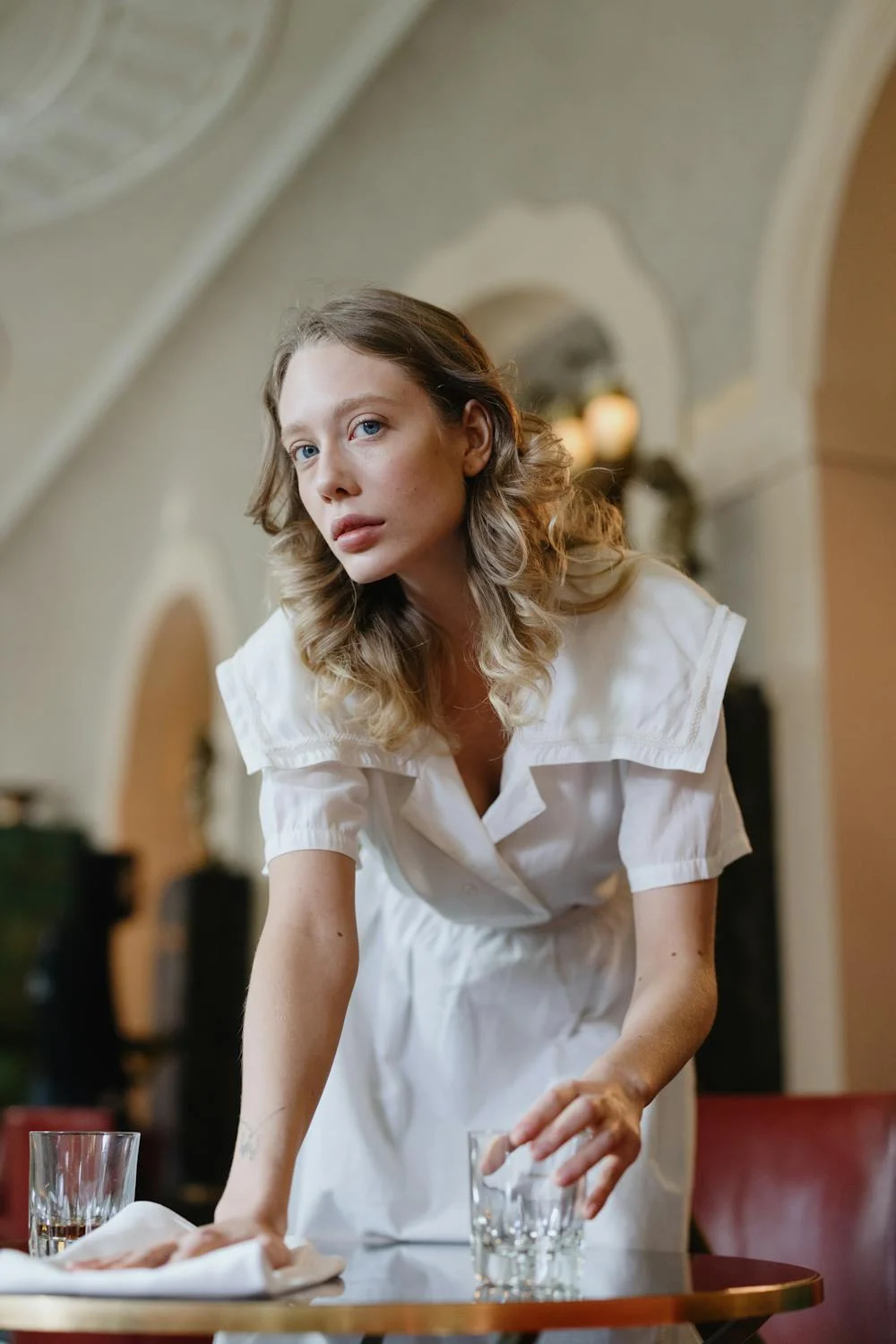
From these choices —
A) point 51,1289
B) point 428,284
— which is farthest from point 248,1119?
point 428,284

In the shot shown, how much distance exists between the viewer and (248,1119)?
120 cm

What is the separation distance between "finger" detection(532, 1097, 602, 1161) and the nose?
23.8 inches

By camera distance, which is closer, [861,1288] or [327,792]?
[327,792]

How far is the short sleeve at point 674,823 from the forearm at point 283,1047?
0.88 ft

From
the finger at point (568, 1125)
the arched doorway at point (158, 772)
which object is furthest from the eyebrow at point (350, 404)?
the arched doorway at point (158, 772)

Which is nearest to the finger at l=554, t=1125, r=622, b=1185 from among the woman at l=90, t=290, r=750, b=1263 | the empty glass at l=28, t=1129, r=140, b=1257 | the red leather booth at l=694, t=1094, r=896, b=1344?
the woman at l=90, t=290, r=750, b=1263

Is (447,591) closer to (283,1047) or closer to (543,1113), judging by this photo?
(283,1047)

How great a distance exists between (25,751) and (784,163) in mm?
7551

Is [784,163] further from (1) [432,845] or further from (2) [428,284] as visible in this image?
(1) [432,845]

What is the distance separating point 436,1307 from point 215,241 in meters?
6.56

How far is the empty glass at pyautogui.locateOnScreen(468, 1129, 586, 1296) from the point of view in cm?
96

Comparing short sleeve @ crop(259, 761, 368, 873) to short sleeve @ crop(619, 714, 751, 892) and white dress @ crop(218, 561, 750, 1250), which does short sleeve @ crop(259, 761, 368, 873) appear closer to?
white dress @ crop(218, 561, 750, 1250)

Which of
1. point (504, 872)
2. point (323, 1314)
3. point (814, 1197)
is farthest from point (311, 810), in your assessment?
point (814, 1197)

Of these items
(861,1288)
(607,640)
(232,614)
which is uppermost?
(232,614)
